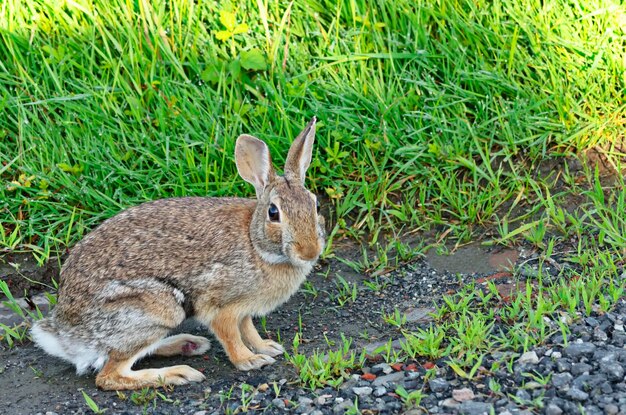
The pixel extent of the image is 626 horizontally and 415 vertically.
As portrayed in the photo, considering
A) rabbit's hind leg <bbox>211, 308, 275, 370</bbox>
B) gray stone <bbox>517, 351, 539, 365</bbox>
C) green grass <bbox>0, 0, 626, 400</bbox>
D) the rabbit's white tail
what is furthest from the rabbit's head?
gray stone <bbox>517, 351, 539, 365</bbox>

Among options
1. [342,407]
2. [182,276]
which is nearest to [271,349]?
[182,276]

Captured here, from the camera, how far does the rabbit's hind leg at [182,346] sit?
17.8 feet

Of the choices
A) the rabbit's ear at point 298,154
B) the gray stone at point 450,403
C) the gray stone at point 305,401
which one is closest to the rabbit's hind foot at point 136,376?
the gray stone at point 305,401

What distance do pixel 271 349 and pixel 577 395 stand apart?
5.72 feet

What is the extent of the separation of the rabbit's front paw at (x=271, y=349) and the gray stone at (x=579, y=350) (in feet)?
4.97

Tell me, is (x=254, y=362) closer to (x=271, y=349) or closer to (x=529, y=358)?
(x=271, y=349)

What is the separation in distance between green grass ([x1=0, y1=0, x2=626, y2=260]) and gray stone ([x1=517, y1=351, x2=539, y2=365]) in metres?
1.62

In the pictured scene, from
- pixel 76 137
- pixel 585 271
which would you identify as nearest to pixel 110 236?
pixel 76 137

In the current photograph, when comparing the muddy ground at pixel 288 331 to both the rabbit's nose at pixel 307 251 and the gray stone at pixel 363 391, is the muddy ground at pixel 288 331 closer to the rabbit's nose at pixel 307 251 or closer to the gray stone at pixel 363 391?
the gray stone at pixel 363 391

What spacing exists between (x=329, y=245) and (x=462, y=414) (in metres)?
2.14

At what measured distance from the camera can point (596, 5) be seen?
6.62 m

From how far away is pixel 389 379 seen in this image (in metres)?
4.63

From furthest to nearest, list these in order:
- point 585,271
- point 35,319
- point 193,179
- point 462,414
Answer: point 193,179 → point 35,319 → point 585,271 → point 462,414

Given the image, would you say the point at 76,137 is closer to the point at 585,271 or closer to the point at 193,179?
the point at 193,179
